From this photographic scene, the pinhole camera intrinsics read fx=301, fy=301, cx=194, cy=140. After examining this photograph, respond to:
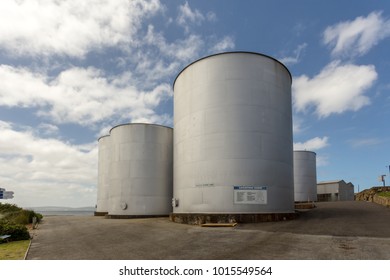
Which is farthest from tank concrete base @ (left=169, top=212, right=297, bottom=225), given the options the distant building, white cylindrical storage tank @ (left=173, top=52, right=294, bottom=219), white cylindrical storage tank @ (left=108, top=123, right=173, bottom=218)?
the distant building

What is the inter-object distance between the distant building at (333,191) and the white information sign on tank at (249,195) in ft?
174

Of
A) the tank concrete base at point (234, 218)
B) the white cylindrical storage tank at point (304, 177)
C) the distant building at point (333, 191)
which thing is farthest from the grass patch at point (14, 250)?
the distant building at point (333, 191)

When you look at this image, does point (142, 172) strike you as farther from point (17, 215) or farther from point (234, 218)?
point (234, 218)

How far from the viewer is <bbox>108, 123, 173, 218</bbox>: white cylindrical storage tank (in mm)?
30812

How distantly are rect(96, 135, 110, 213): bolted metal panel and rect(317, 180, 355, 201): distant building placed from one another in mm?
47365

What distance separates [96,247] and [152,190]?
60.1 ft

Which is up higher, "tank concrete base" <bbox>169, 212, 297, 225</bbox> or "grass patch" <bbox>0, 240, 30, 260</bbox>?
"tank concrete base" <bbox>169, 212, 297, 225</bbox>

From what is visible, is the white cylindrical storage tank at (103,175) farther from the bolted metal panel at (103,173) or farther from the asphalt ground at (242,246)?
the asphalt ground at (242,246)

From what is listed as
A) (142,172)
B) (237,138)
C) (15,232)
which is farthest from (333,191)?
(15,232)

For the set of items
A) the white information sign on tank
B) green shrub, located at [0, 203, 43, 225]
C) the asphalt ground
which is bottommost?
green shrub, located at [0, 203, 43, 225]

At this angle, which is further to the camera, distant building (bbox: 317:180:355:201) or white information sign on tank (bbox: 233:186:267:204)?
distant building (bbox: 317:180:355:201)

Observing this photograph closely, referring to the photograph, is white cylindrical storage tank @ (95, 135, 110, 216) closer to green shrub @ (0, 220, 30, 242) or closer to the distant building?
green shrub @ (0, 220, 30, 242)
